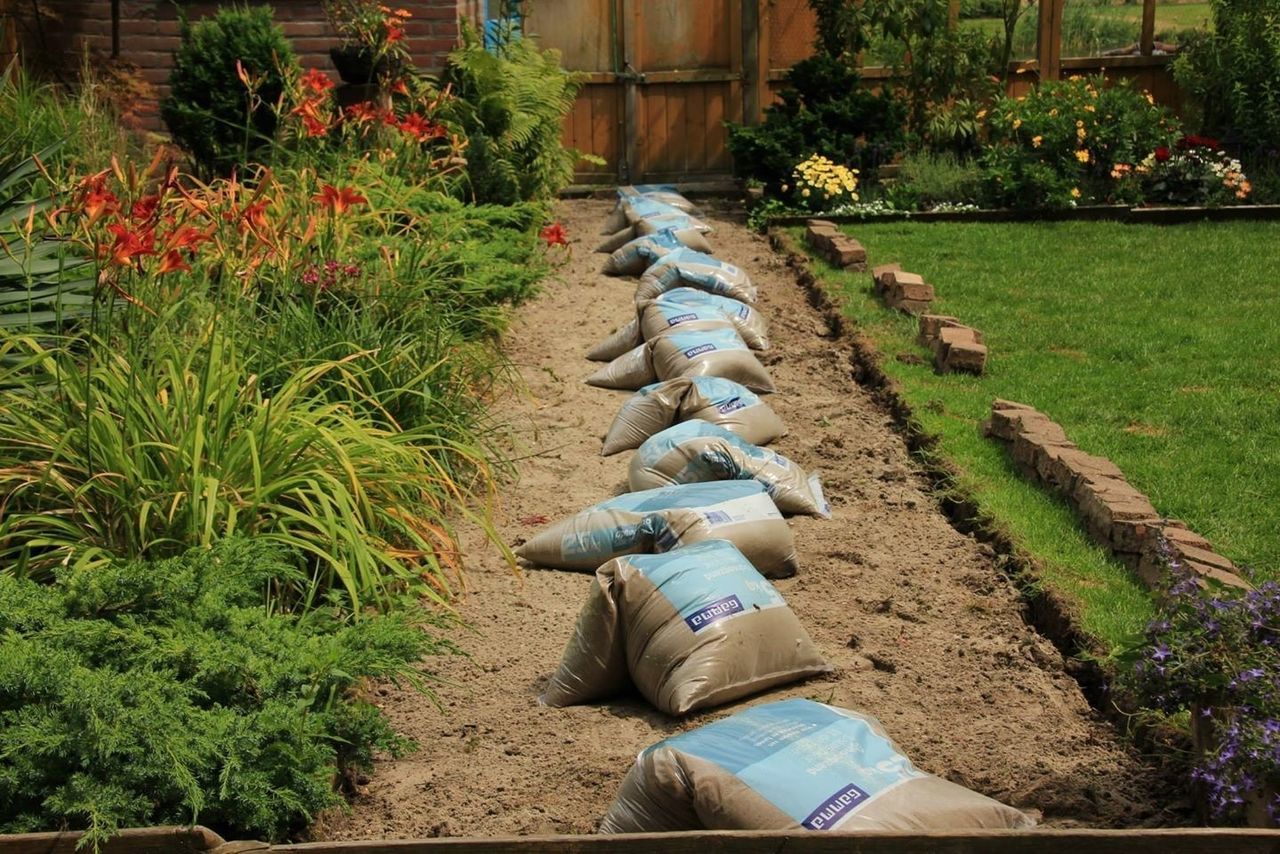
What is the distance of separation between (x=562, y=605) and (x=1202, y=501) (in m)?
2.43

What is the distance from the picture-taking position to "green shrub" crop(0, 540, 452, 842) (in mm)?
3180

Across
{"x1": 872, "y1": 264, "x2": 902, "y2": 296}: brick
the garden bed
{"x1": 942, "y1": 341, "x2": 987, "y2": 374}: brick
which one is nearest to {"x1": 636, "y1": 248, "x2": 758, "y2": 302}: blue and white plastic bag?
{"x1": 872, "y1": 264, "x2": 902, "y2": 296}: brick

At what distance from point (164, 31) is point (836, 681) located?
10.6m

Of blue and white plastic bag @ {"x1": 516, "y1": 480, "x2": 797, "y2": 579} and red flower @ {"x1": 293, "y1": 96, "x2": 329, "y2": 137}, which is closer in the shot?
blue and white plastic bag @ {"x1": 516, "y1": 480, "x2": 797, "y2": 579}

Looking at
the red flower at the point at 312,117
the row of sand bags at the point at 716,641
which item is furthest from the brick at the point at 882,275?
the red flower at the point at 312,117

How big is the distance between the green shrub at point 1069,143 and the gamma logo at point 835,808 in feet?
32.2

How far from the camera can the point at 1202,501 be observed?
5.39 m

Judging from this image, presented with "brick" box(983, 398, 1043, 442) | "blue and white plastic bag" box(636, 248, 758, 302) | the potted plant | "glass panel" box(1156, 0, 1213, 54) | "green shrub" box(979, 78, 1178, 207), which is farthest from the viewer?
"glass panel" box(1156, 0, 1213, 54)

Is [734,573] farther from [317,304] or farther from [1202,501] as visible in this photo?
[317,304]

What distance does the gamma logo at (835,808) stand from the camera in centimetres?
306

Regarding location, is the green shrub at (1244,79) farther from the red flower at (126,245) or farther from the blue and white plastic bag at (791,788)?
the red flower at (126,245)

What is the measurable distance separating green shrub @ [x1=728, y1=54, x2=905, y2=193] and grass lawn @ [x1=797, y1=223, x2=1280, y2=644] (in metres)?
1.70

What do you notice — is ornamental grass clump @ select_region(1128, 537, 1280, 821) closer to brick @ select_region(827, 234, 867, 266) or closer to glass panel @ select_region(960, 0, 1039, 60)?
brick @ select_region(827, 234, 867, 266)

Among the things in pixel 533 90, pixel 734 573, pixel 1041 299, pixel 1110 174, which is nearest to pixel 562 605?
pixel 734 573
